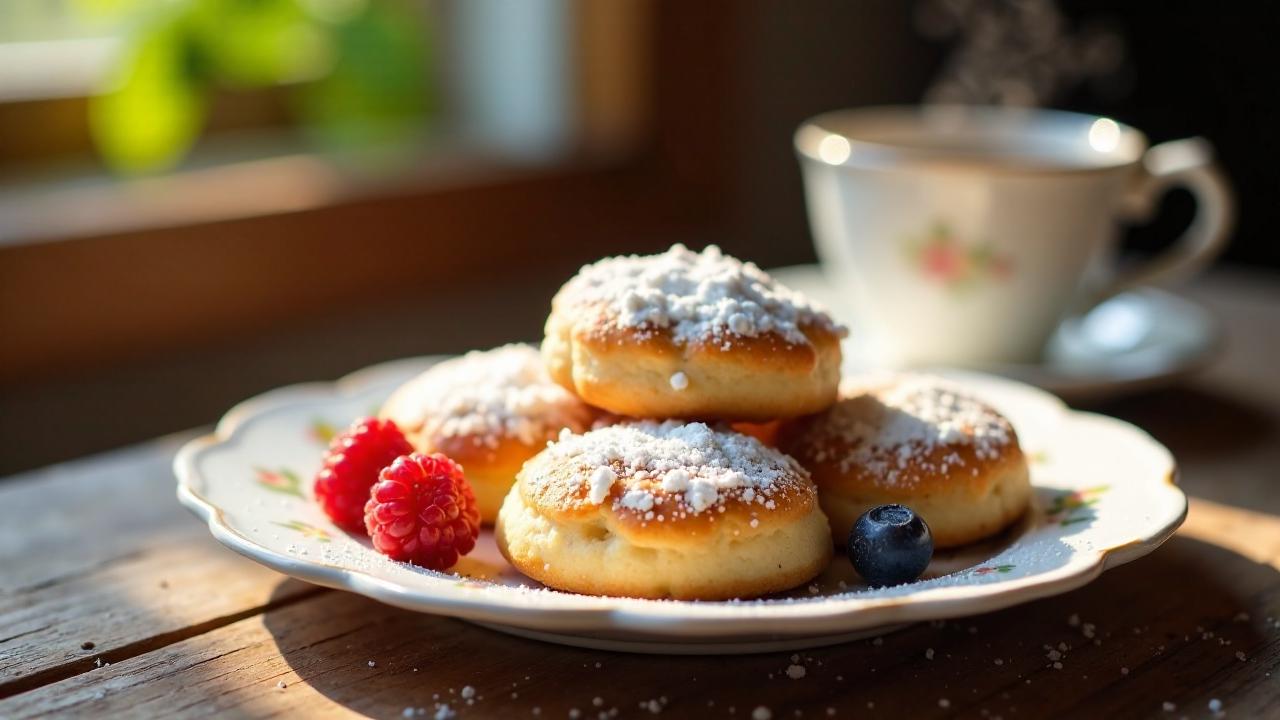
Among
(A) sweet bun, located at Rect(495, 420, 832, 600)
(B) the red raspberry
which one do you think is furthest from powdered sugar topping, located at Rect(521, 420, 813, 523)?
(B) the red raspberry

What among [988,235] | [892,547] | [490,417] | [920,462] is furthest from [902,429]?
[988,235]

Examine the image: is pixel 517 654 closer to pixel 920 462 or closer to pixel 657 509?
pixel 657 509

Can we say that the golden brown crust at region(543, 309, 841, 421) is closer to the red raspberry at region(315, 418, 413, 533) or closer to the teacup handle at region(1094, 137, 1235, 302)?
the red raspberry at region(315, 418, 413, 533)

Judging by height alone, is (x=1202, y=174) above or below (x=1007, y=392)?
above

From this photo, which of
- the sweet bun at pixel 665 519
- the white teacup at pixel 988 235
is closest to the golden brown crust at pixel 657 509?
the sweet bun at pixel 665 519

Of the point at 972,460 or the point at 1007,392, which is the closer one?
the point at 972,460

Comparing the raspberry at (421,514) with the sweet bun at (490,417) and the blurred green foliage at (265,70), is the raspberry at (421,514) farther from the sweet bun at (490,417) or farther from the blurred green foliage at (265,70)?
the blurred green foliage at (265,70)

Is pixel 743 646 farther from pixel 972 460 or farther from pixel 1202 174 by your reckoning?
pixel 1202 174

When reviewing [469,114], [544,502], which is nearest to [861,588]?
[544,502]
